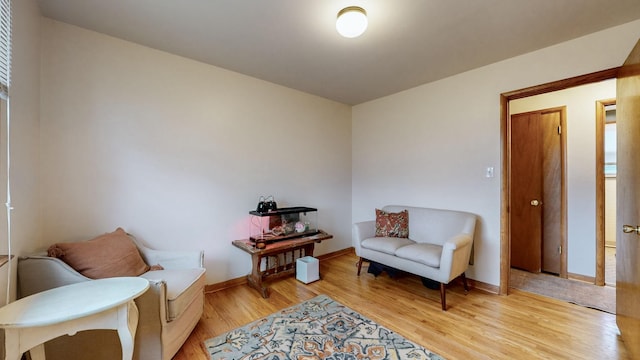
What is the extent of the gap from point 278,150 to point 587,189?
378 cm

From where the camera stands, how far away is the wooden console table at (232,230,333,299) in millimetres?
2654

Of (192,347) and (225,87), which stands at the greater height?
(225,87)

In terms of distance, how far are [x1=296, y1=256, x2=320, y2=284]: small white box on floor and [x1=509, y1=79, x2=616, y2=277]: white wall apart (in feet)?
10.2

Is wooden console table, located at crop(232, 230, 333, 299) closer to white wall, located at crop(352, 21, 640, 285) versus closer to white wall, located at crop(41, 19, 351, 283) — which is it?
white wall, located at crop(41, 19, 351, 283)

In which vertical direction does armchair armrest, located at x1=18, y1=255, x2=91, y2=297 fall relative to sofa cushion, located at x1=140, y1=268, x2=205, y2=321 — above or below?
above

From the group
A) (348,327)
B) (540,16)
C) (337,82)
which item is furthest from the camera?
(337,82)

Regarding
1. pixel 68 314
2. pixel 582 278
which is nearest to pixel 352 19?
pixel 68 314

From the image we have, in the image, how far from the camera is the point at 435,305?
243 centimetres

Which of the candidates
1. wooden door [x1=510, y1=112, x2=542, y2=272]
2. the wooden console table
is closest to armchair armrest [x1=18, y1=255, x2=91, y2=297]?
the wooden console table

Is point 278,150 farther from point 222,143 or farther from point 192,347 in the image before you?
point 192,347

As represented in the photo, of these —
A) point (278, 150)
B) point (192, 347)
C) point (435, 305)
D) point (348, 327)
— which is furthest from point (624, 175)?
point (192, 347)

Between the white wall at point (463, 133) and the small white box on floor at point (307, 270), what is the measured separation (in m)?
1.40

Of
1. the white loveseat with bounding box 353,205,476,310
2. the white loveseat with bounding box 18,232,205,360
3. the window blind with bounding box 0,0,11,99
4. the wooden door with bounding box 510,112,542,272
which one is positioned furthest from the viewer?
the wooden door with bounding box 510,112,542,272

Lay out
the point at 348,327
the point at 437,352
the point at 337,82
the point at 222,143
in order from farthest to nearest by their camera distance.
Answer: the point at 337,82 < the point at 222,143 < the point at 348,327 < the point at 437,352
